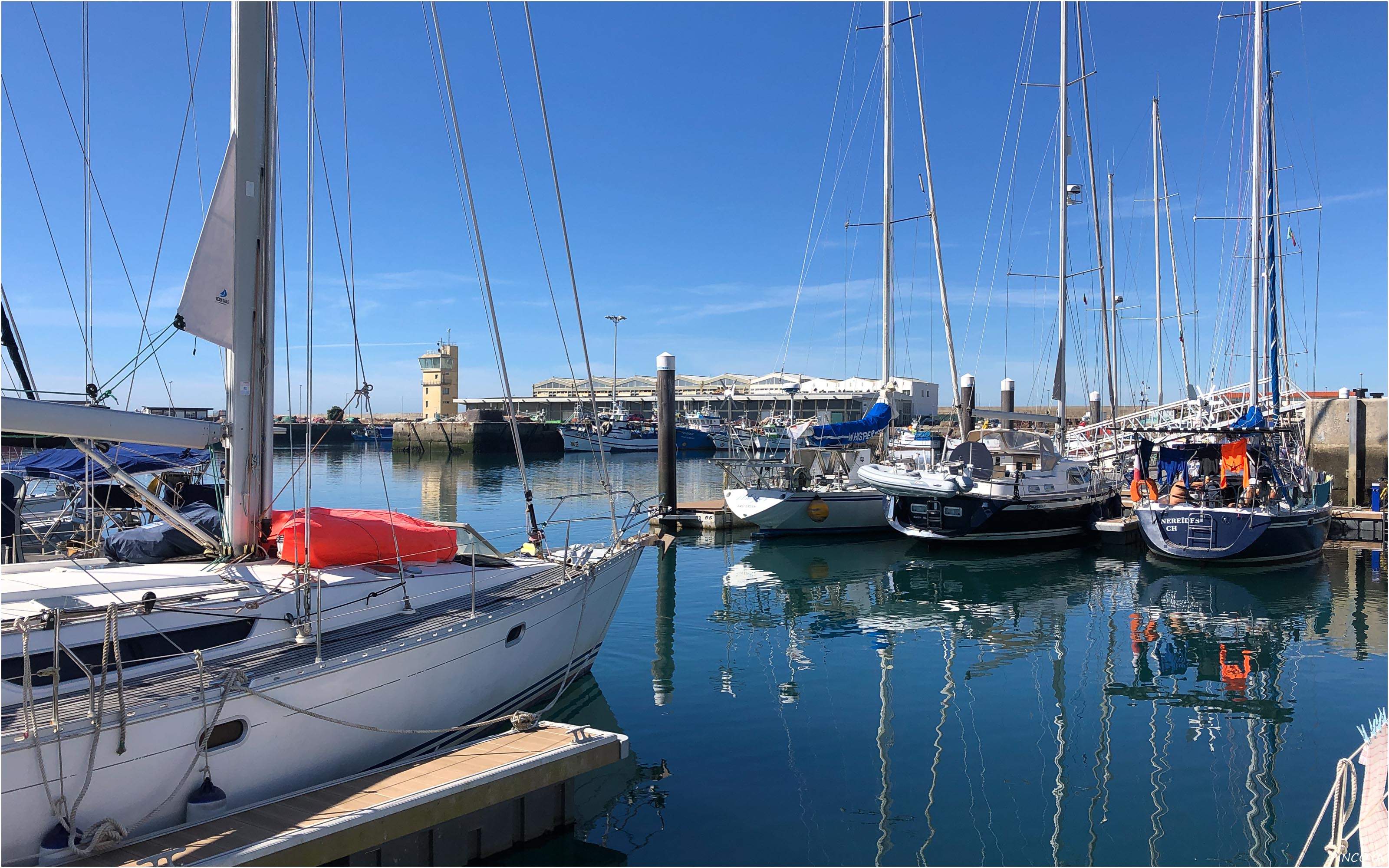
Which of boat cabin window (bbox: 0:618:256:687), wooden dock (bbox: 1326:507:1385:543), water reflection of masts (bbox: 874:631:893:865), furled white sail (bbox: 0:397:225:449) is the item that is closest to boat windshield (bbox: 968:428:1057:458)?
wooden dock (bbox: 1326:507:1385:543)

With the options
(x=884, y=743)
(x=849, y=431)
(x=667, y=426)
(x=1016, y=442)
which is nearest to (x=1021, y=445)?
(x=1016, y=442)

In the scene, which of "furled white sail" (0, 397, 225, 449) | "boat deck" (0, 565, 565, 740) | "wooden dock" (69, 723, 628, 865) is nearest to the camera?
"wooden dock" (69, 723, 628, 865)

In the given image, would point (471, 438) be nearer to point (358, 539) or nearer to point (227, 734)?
point (358, 539)

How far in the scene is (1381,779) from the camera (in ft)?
12.1

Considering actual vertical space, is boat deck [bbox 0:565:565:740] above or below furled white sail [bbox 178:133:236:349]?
below

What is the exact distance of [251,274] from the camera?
26.5 feet

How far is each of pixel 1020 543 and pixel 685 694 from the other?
52.4ft

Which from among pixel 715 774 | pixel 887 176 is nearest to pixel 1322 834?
pixel 715 774

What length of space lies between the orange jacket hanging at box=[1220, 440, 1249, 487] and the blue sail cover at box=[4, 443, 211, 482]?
23.2 m

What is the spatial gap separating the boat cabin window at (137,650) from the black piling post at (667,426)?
20.7m

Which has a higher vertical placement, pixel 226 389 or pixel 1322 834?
pixel 226 389

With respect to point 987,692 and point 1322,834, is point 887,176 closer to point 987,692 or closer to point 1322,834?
point 987,692

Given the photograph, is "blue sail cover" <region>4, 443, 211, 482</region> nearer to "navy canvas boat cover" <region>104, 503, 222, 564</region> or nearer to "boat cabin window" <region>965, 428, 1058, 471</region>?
"navy canvas boat cover" <region>104, 503, 222, 564</region>

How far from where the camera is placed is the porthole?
242 inches
